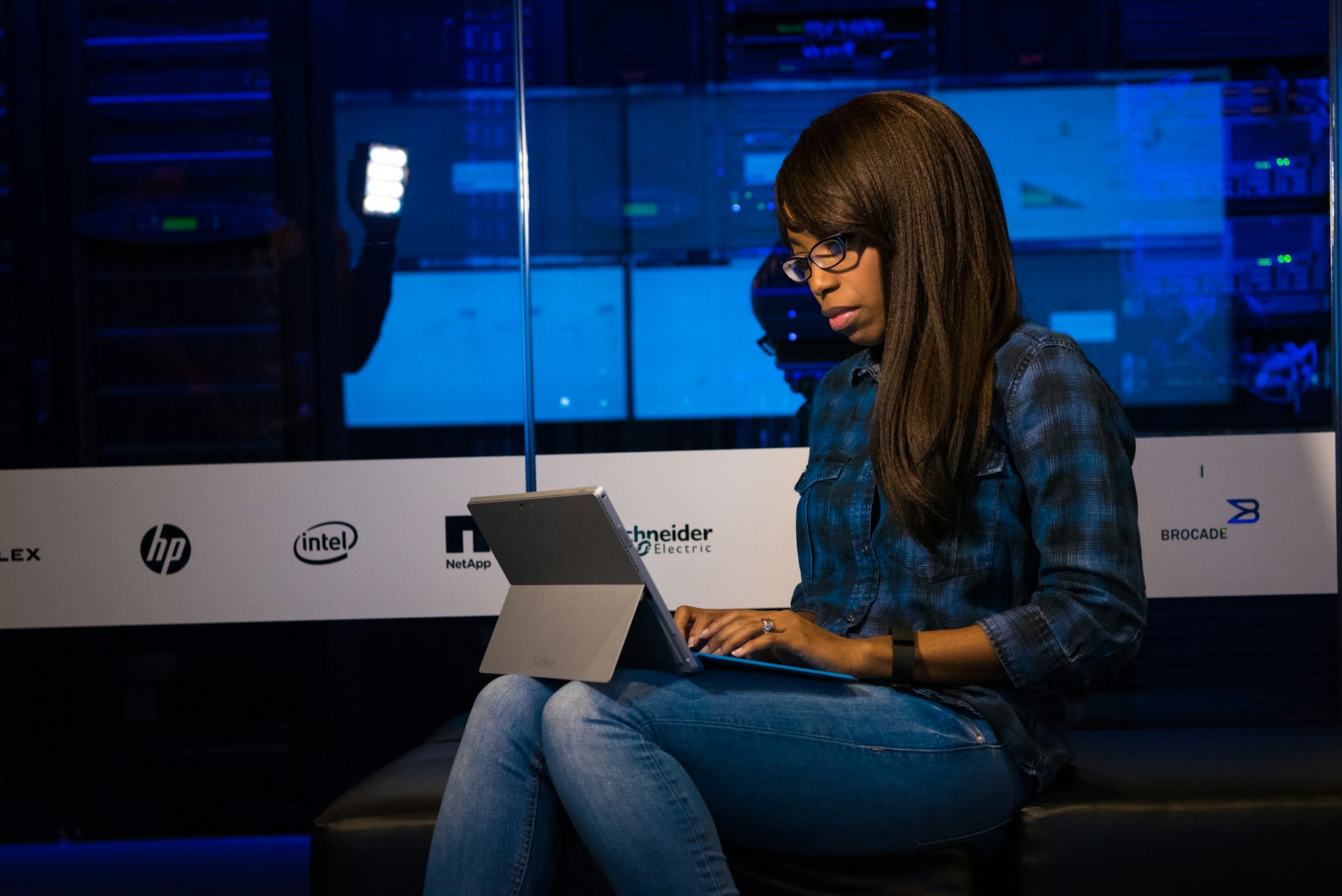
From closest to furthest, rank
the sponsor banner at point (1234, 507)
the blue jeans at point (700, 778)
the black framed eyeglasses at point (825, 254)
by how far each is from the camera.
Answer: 1. the blue jeans at point (700, 778)
2. the black framed eyeglasses at point (825, 254)
3. the sponsor banner at point (1234, 507)

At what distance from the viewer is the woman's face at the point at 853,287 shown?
139 cm

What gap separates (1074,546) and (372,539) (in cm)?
177

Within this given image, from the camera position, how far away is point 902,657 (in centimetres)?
124

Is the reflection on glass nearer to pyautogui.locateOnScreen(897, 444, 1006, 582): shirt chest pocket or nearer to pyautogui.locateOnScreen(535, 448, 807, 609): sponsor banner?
pyautogui.locateOnScreen(535, 448, 807, 609): sponsor banner

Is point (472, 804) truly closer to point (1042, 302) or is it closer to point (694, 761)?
point (694, 761)

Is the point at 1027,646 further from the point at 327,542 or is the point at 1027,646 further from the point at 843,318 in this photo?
the point at 327,542

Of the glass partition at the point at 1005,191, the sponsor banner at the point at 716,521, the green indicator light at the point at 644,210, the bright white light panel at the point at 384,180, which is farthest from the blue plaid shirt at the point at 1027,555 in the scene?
the bright white light panel at the point at 384,180

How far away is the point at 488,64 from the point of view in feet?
8.96

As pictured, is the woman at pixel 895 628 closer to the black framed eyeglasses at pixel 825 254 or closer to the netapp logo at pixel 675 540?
the black framed eyeglasses at pixel 825 254

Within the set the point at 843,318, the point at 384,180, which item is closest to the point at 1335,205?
the point at 843,318

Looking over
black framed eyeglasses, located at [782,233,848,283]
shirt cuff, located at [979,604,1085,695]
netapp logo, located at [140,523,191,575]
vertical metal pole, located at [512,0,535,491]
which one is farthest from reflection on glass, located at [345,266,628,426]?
shirt cuff, located at [979,604,1085,695]

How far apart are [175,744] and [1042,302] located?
2224 millimetres

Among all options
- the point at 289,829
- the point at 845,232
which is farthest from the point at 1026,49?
the point at 289,829

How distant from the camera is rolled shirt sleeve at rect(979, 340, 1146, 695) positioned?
122cm
